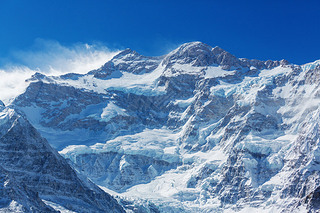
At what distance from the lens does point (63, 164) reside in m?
178

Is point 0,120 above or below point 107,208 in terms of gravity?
above

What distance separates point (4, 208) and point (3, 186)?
22.9 feet

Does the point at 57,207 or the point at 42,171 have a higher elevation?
the point at 42,171

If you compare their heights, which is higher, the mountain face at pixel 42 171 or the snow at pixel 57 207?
the mountain face at pixel 42 171

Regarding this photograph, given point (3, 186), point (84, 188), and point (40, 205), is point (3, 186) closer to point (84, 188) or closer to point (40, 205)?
point (40, 205)

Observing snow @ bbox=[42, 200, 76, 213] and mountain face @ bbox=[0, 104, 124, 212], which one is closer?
snow @ bbox=[42, 200, 76, 213]

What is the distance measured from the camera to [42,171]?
6693 inches

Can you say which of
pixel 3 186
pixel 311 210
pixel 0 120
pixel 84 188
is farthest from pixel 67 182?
pixel 311 210

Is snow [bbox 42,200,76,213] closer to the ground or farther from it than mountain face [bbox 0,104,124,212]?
closer to the ground

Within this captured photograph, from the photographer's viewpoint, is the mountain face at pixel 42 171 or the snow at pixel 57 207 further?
the mountain face at pixel 42 171

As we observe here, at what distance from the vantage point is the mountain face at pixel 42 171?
16325cm

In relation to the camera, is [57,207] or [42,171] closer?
[57,207]

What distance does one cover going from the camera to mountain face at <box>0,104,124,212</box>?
163250 mm

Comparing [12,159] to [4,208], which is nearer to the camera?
[4,208]
